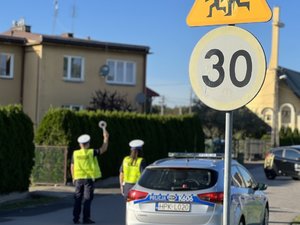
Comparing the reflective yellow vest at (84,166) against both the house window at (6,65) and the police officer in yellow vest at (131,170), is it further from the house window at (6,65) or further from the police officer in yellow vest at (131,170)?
the house window at (6,65)

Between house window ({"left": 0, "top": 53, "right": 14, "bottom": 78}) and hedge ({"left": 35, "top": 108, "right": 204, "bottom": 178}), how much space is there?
10278 mm

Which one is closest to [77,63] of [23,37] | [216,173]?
[23,37]

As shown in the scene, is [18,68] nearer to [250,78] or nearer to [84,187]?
[84,187]

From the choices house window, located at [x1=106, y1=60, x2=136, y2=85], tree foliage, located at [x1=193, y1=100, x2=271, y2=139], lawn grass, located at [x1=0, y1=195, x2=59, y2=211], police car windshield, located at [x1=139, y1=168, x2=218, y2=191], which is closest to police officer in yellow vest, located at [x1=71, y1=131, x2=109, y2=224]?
lawn grass, located at [x1=0, y1=195, x2=59, y2=211]

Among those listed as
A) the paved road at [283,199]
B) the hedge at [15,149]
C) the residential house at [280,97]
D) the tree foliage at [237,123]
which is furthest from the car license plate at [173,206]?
the residential house at [280,97]

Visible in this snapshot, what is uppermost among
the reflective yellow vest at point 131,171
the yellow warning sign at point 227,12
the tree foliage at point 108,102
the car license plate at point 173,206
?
the tree foliage at point 108,102

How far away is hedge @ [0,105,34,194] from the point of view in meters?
16.9

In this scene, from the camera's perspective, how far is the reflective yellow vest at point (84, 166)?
12.8m

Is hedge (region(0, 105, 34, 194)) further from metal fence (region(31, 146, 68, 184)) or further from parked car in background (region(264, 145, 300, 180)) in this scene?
parked car in background (region(264, 145, 300, 180))

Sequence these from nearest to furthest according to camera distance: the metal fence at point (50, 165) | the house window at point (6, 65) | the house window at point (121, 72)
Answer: the metal fence at point (50, 165), the house window at point (6, 65), the house window at point (121, 72)

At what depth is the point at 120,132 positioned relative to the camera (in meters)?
25.3

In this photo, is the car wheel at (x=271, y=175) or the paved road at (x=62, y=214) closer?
the paved road at (x=62, y=214)

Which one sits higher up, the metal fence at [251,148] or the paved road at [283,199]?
the metal fence at [251,148]

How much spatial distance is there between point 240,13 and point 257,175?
27.6m
